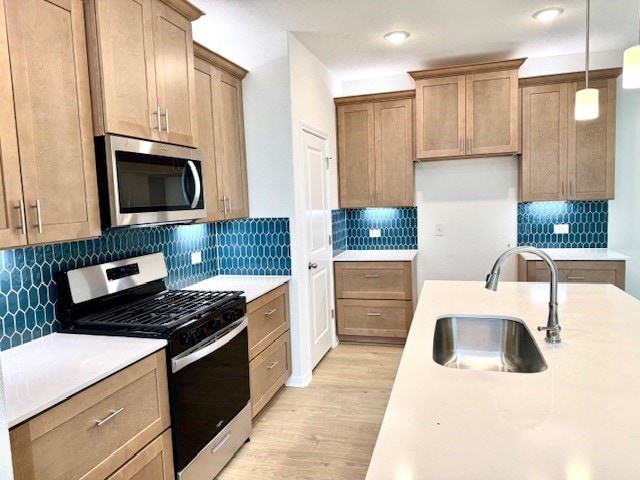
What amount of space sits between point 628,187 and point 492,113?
1.33m

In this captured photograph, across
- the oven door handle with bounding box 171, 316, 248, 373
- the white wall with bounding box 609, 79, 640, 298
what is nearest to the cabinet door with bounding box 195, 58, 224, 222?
the oven door handle with bounding box 171, 316, 248, 373

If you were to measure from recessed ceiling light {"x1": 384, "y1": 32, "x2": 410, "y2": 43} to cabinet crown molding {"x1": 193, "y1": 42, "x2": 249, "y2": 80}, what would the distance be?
1.14 meters

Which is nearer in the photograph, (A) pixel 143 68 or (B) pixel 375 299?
(A) pixel 143 68

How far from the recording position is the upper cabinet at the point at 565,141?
149 inches

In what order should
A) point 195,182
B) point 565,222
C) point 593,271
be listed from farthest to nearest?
1. point 565,222
2. point 593,271
3. point 195,182

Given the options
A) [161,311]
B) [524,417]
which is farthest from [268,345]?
[524,417]

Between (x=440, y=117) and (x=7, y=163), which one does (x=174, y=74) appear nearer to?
(x=7, y=163)

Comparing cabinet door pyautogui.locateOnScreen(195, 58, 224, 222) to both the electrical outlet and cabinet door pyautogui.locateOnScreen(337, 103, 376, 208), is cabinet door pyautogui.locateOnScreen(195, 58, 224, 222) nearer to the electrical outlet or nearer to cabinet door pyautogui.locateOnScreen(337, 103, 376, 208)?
cabinet door pyautogui.locateOnScreen(337, 103, 376, 208)

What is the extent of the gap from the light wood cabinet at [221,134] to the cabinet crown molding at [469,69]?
171cm

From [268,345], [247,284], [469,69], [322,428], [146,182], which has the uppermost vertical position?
[469,69]

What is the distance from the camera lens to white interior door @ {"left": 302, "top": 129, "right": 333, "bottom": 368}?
3.59 m

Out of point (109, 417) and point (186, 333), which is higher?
point (186, 333)

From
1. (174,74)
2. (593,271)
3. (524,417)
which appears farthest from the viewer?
(593,271)

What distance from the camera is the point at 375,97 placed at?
4.33 metres
